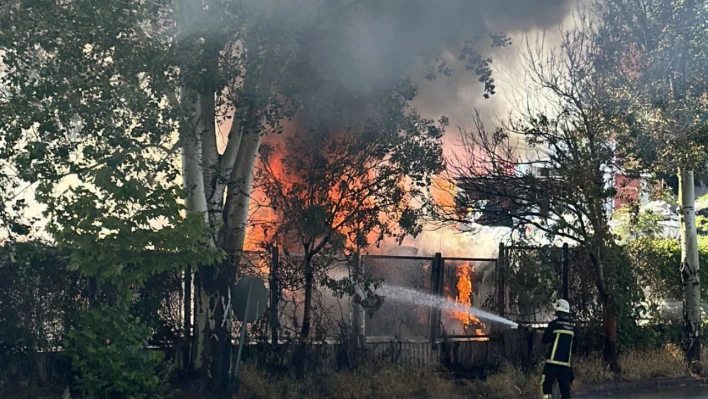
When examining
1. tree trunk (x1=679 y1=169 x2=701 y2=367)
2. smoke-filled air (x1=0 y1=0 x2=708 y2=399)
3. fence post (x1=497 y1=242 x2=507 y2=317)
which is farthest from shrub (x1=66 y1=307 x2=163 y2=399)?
tree trunk (x1=679 y1=169 x2=701 y2=367)

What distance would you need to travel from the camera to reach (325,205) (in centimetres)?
1162

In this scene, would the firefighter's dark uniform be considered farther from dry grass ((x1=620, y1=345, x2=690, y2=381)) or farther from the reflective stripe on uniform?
dry grass ((x1=620, y1=345, x2=690, y2=381))

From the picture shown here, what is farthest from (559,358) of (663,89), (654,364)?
(663,89)

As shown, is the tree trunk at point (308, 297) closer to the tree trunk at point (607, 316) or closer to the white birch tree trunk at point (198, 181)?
the white birch tree trunk at point (198, 181)

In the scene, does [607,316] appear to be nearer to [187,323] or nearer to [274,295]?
[274,295]

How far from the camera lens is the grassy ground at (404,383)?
1074 cm

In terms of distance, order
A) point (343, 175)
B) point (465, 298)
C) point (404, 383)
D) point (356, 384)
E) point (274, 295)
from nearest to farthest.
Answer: point (356, 384) → point (274, 295) → point (404, 383) → point (343, 175) → point (465, 298)

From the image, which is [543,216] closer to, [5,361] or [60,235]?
[60,235]

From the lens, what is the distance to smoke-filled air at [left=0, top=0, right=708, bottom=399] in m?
9.41

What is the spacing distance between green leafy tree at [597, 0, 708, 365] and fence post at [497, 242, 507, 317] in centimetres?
264

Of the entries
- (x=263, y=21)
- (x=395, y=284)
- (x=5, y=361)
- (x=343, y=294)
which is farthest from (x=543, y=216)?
(x=5, y=361)

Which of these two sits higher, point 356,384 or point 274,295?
point 274,295

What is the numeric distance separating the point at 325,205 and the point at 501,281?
385 centimetres

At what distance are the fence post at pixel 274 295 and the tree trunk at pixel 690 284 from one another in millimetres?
7654
